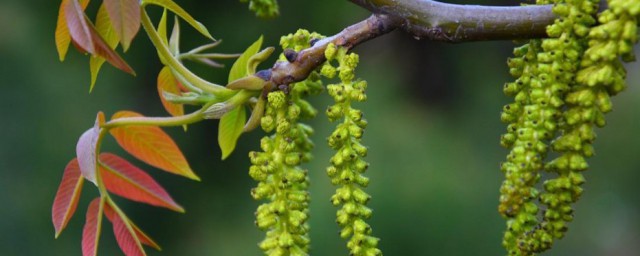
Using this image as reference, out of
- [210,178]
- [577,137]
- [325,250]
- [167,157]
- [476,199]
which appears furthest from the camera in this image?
[210,178]

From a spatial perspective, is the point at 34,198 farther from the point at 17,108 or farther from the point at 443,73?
the point at 443,73

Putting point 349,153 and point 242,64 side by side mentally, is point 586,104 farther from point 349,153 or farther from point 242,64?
point 242,64

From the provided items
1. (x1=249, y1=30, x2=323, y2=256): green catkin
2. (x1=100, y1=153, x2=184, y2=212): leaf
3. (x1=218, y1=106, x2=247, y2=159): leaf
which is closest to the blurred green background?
(x1=100, y1=153, x2=184, y2=212): leaf

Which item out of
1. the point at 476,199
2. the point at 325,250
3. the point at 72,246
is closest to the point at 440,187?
the point at 476,199

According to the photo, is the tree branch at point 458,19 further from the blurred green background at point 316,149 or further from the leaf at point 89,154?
the blurred green background at point 316,149

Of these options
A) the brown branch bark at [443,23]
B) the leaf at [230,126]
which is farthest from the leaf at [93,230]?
the brown branch bark at [443,23]

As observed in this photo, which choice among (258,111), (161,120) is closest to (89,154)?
(161,120)

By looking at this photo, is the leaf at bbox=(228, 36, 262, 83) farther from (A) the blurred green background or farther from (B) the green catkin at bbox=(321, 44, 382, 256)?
(A) the blurred green background
